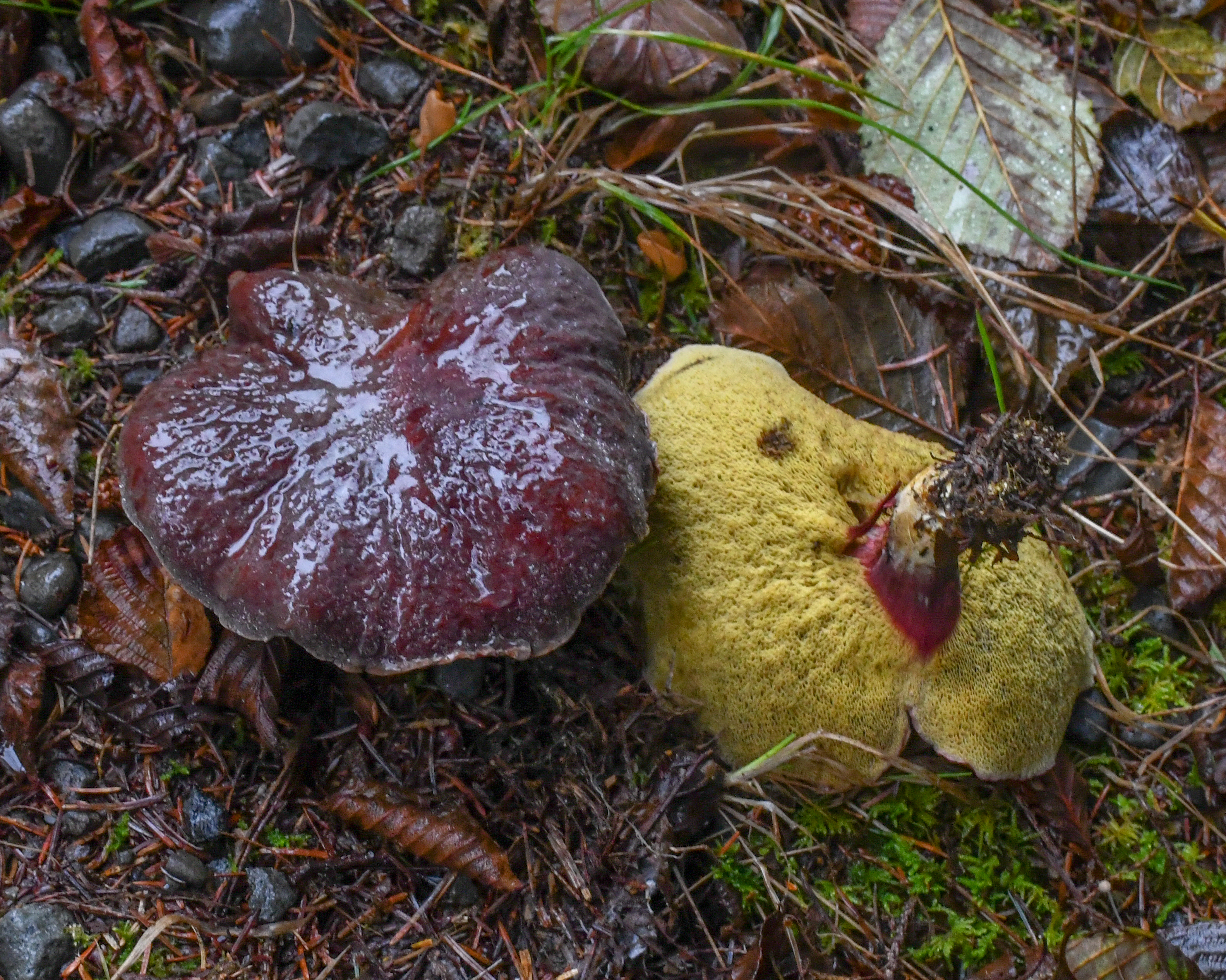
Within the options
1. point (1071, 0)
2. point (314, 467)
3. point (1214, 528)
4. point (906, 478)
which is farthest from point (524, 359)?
point (1071, 0)

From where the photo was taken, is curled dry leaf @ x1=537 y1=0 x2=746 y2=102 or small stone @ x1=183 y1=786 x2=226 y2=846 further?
curled dry leaf @ x1=537 y1=0 x2=746 y2=102

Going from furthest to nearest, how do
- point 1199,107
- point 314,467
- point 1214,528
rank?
point 1199,107, point 1214,528, point 314,467

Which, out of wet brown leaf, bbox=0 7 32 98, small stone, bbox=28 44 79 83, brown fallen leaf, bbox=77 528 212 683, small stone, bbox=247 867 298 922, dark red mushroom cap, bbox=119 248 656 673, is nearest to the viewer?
dark red mushroom cap, bbox=119 248 656 673

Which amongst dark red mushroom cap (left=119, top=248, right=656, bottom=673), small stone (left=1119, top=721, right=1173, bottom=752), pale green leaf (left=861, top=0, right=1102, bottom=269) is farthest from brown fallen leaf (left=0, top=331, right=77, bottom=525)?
small stone (left=1119, top=721, right=1173, bottom=752)

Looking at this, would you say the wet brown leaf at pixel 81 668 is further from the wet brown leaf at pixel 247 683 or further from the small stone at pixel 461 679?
the small stone at pixel 461 679

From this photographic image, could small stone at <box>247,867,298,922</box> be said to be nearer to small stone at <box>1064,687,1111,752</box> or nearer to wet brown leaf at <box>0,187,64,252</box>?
wet brown leaf at <box>0,187,64,252</box>

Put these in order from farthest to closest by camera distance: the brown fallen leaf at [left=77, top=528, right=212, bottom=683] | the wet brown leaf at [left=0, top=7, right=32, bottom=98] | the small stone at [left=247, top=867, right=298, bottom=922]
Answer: the wet brown leaf at [left=0, top=7, right=32, bottom=98] → the brown fallen leaf at [left=77, top=528, right=212, bottom=683] → the small stone at [left=247, top=867, right=298, bottom=922]

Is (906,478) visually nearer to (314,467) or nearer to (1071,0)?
(314,467)
